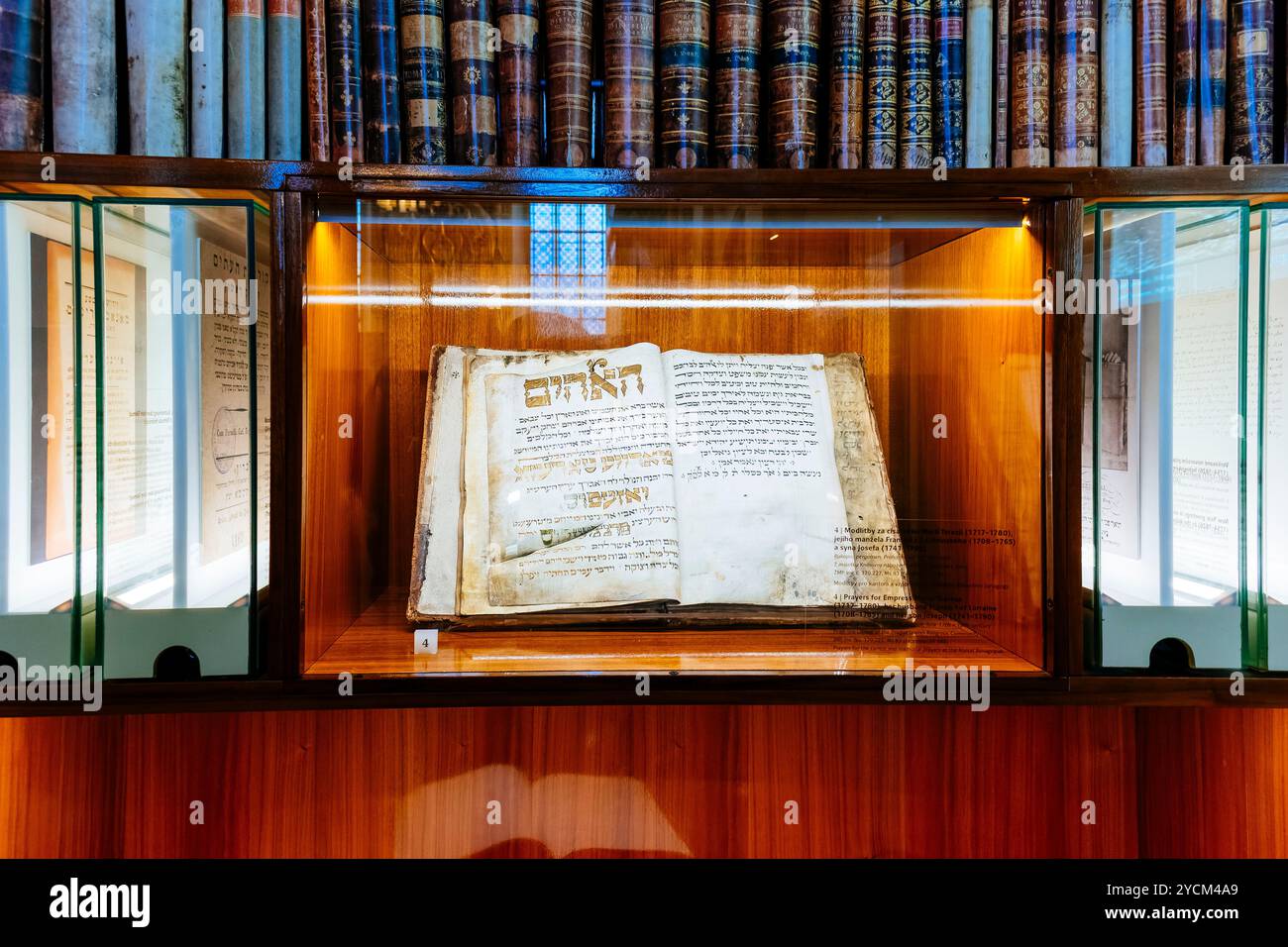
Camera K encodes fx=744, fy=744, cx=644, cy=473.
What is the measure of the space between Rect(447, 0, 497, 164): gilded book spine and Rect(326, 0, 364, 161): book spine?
0.34 ft

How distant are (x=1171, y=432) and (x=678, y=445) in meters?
0.52

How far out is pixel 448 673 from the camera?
765mm

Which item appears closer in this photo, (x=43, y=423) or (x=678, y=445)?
(x=43, y=423)

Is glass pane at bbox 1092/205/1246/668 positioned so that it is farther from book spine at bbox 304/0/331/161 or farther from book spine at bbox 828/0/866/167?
book spine at bbox 304/0/331/161

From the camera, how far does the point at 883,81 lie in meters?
0.82

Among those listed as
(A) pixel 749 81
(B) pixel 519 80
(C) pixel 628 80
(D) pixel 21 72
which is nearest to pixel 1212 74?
(A) pixel 749 81

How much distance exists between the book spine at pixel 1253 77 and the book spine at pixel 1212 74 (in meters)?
0.02

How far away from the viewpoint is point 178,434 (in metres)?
0.76

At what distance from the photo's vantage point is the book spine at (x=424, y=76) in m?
0.80

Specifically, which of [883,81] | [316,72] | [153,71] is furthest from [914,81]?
[153,71]

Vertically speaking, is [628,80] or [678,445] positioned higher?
[628,80]

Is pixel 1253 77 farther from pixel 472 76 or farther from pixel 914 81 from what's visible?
pixel 472 76

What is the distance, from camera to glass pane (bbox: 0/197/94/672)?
0.75 metres

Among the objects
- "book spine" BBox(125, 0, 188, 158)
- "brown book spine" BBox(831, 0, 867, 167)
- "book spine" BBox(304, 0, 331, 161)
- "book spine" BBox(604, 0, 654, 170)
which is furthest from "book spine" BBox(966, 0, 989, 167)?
"book spine" BBox(125, 0, 188, 158)
